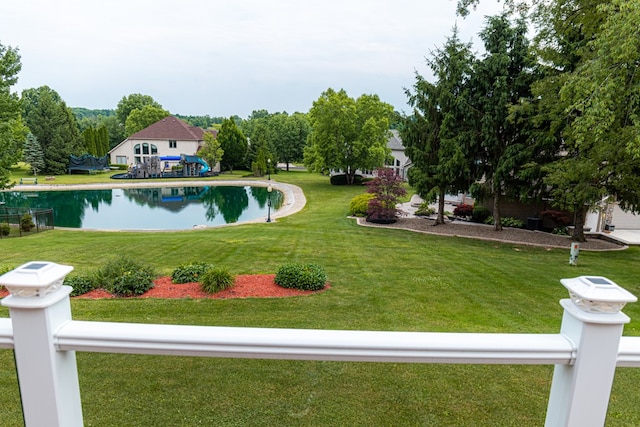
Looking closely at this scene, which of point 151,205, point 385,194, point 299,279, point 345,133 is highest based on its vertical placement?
point 345,133

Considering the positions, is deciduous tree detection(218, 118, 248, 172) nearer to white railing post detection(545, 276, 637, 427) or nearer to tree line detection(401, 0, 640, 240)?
tree line detection(401, 0, 640, 240)

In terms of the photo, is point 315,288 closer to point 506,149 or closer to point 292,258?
point 292,258

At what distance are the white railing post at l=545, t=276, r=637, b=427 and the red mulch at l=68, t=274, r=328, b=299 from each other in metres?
5.12


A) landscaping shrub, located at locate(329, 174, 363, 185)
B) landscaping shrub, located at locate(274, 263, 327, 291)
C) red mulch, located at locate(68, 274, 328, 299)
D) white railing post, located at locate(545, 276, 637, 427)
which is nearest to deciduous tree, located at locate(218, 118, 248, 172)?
landscaping shrub, located at locate(329, 174, 363, 185)

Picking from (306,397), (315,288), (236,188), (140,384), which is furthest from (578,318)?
(236,188)

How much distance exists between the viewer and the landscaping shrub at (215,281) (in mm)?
6453

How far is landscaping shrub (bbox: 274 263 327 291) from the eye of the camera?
6.83 m

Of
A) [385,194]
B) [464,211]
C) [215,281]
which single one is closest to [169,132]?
[385,194]

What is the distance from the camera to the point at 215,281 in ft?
21.3

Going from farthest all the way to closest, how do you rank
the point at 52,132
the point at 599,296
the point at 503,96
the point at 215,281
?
1. the point at 52,132
2. the point at 503,96
3. the point at 215,281
4. the point at 599,296

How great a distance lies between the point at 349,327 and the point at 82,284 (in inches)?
186

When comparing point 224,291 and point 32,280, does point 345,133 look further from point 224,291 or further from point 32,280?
point 32,280

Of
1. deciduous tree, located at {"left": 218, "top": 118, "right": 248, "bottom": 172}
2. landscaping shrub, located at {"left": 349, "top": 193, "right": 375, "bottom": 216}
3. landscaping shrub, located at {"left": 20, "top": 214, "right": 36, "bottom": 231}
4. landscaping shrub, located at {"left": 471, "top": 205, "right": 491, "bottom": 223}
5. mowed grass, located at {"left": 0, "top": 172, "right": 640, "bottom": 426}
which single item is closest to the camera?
mowed grass, located at {"left": 0, "top": 172, "right": 640, "bottom": 426}

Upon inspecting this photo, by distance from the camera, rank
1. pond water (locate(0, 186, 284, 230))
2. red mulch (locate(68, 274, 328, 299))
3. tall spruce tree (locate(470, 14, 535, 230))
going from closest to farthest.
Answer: red mulch (locate(68, 274, 328, 299)) → tall spruce tree (locate(470, 14, 535, 230)) → pond water (locate(0, 186, 284, 230))
